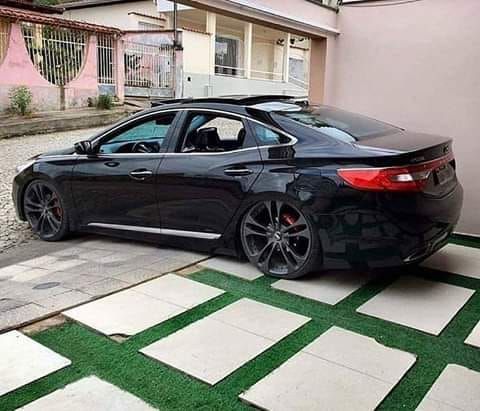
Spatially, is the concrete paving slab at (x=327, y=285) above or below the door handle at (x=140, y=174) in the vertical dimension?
below

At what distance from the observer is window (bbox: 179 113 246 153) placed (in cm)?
445

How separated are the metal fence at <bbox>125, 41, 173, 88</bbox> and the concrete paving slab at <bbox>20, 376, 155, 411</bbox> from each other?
13909 mm

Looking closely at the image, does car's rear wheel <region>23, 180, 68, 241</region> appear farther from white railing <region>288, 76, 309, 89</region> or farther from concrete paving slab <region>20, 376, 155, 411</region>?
white railing <region>288, 76, 309, 89</region>

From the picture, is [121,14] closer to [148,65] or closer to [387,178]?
[148,65]

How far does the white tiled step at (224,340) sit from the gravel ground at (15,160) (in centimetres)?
278

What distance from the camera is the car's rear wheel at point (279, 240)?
3.89 m

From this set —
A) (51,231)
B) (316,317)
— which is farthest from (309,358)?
(51,231)

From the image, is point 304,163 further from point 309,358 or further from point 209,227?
point 309,358

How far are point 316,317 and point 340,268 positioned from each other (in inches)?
20.6

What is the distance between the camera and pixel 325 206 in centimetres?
370

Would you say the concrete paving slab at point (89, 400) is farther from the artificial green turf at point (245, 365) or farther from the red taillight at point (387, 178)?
the red taillight at point (387, 178)

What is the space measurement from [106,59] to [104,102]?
138cm

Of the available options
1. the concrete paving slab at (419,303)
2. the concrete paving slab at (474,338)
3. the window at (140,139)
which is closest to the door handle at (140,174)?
the window at (140,139)

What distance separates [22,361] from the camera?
2.82 m
